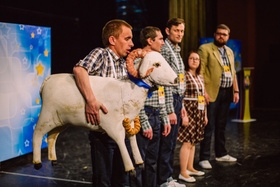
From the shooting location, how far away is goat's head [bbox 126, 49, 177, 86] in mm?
2250

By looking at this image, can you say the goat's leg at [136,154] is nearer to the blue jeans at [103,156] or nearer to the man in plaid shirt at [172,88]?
the blue jeans at [103,156]

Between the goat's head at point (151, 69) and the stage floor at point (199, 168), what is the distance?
2.17m

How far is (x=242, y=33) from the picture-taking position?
9.49 meters

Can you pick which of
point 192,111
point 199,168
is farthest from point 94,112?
point 199,168

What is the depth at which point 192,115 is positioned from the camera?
4.35m

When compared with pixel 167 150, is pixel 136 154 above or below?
above

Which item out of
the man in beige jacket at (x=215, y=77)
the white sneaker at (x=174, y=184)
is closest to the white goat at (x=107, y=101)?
the white sneaker at (x=174, y=184)

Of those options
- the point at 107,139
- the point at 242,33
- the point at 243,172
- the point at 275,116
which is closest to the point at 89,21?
the point at 242,33

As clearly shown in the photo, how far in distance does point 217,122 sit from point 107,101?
3.17 m

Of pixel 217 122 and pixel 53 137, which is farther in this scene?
pixel 217 122

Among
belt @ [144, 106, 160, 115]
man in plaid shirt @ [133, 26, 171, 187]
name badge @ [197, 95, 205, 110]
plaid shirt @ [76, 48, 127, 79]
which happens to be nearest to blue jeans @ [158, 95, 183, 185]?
man in plaid shirt @ [133, 26, 171, 187]

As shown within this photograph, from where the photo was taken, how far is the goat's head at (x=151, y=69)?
88.6 inches

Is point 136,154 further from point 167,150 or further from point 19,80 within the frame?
point 19,80

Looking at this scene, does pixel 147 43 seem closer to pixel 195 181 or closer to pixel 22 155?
pixel 195 181
